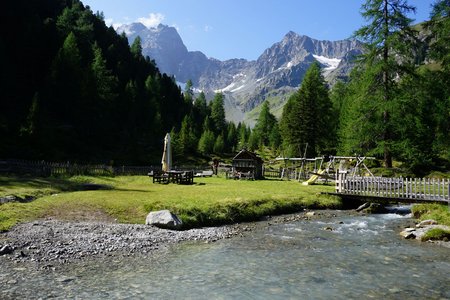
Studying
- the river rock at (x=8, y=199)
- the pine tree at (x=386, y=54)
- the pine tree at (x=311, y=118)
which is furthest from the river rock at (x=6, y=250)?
the pine tree at (x=311, y=118)

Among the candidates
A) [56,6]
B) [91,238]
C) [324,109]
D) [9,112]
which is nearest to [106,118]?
[9,112]

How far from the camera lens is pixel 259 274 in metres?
11.4

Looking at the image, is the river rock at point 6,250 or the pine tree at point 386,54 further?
the pine tree at point 386,54

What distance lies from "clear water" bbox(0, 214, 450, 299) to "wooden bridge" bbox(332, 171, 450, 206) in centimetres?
893

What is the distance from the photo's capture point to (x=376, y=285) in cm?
1064

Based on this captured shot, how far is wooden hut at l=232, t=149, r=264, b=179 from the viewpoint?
165 feet

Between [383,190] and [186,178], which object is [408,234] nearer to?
[383,190]

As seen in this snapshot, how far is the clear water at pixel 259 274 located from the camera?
9.64 m

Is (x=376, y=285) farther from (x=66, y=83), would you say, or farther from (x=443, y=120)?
(x=66, y=83)

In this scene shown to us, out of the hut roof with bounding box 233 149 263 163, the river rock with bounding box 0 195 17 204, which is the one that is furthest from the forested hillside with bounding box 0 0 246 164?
the river rock with bounding box 0 195 17 204

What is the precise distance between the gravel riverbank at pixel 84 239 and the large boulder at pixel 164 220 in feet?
1.25

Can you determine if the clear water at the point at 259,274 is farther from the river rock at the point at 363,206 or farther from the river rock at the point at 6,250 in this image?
the river rock at the point at 363,206

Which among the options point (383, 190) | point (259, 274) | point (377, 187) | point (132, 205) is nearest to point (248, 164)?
point (377, 187)

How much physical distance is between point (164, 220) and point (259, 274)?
703 cm
